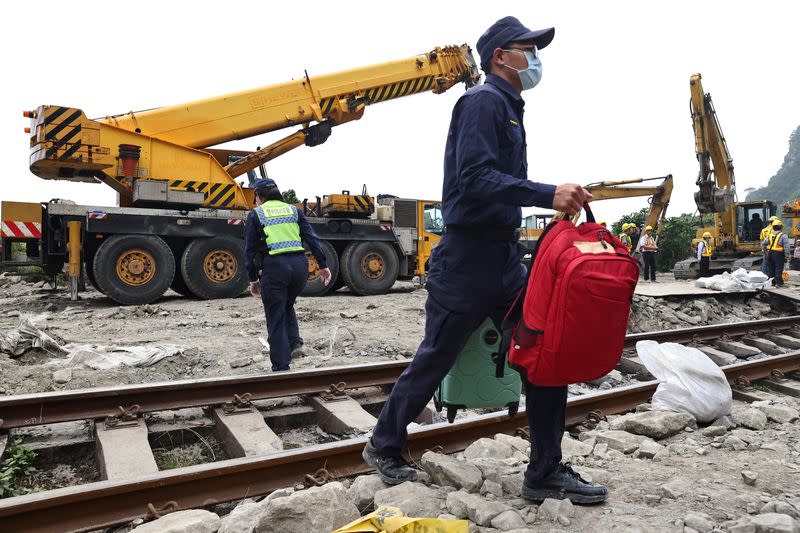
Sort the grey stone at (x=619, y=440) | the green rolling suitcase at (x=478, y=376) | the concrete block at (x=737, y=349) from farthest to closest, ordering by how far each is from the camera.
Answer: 1. the concrete block at (x=737, y=349)
2. the grey stone at (x=619, y=440)
3. the green rolling suitcase at (x=478, y=376)

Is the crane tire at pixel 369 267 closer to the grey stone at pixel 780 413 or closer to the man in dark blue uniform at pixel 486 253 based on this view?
the grey stone at pixel 780 413

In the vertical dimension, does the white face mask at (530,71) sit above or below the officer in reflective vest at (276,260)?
above

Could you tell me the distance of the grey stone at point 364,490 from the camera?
94.7 inches

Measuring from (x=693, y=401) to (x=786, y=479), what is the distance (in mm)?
1084

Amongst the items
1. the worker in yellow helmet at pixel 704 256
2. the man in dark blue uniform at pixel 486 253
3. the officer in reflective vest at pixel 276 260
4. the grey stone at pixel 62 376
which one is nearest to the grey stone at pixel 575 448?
the man in dark blue uniform at pixel 486 253

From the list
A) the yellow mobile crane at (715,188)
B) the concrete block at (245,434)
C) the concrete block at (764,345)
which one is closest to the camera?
the concrete block at (245,434)

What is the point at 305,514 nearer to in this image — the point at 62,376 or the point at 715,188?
the point at 62,376

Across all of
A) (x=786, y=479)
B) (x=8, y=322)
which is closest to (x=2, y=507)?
(x=786, y=479)

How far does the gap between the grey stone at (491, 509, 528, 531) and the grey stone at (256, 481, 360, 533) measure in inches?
20.9

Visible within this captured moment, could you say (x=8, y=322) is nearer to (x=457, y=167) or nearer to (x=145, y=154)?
(x=145, y=154)

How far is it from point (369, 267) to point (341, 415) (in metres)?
8.75

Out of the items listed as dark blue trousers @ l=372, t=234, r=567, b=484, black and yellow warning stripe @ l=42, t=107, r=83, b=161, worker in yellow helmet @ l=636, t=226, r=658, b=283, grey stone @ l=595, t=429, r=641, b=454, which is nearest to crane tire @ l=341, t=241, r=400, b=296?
black and yellow warning stripe @ l=42, t=107, r=83, b=161

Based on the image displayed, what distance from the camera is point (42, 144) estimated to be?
31.0 ft

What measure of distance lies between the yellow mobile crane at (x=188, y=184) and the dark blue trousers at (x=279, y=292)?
5875 mm
